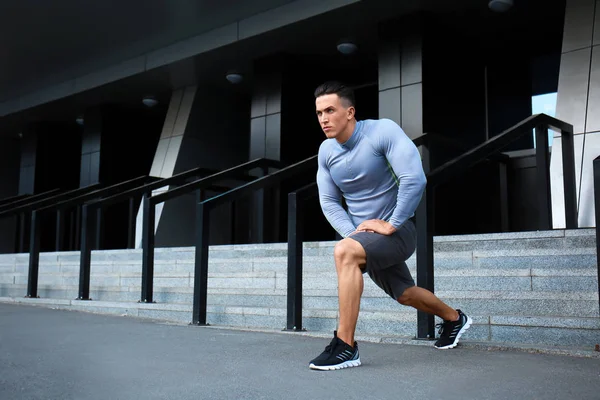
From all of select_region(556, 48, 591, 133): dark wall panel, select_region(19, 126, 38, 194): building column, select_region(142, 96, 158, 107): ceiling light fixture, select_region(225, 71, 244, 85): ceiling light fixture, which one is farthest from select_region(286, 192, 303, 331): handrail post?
select_region(19, 126, 38, 194): building column

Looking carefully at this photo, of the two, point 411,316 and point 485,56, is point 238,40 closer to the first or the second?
point 485,56

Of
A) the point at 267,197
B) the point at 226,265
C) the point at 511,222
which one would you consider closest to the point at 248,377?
the point at 226,265

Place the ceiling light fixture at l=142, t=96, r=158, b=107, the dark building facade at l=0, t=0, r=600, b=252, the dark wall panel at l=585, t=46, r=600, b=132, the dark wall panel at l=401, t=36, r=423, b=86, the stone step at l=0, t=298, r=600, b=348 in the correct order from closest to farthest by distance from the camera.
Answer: the stone step at l=0, t=298, r=600, b=348
the dark wall panel at l=585, t=46, r=600, b=132
the dark building facade at l=0, t=0, r=600, b=252
the dark wall panel at l=401, t=36, r=423, b=86
the ceiling light fixture at l=142, t=96, r=158, b=107

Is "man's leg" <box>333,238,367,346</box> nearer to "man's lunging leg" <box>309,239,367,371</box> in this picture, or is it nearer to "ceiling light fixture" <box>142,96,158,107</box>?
"man's lunging leg" <box>309,239,367,371</box>

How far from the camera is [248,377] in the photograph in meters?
3.20

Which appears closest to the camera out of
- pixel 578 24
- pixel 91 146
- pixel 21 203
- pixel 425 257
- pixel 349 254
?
pixel 349 254

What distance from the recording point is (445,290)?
5469 mm

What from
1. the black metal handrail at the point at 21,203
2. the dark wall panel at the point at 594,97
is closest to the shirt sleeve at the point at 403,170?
Result: the dark wall panel at the point at 594,97

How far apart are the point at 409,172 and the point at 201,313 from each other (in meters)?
3.09

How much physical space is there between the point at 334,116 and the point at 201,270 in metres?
2.89

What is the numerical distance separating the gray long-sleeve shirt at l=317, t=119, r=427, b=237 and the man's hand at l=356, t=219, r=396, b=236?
4cm

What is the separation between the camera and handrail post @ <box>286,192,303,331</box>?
207 inches

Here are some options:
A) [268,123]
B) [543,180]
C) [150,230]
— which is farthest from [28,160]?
[543,180]

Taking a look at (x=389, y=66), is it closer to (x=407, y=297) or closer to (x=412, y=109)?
(x=412, y=109)
